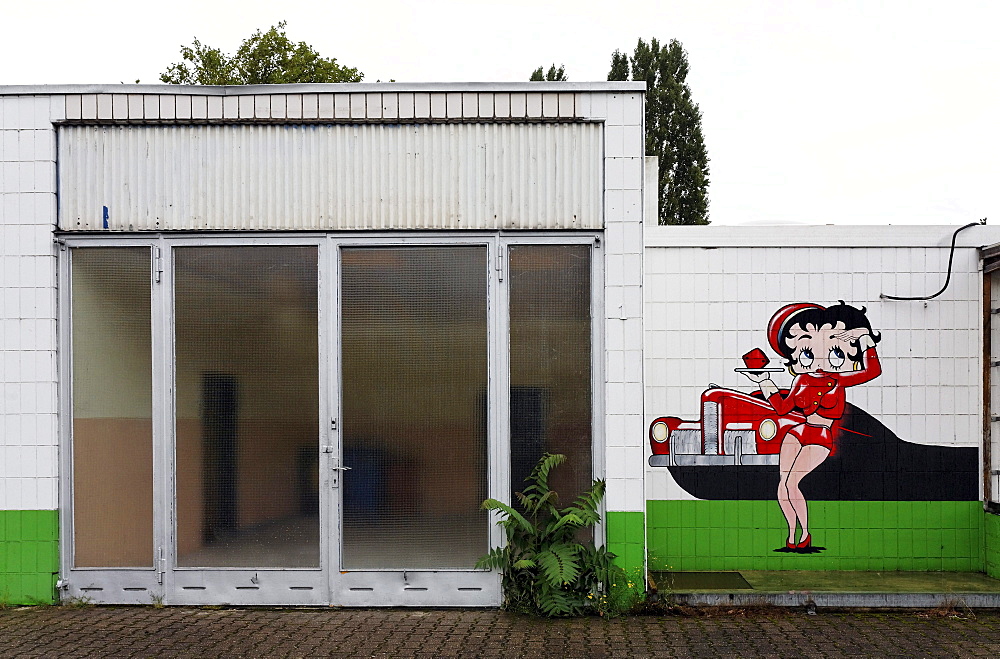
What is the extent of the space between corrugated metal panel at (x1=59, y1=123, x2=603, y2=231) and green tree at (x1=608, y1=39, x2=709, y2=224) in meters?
23.5

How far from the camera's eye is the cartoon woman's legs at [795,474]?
256 inches

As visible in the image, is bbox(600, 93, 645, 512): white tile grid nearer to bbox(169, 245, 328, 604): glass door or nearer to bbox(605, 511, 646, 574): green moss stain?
bbox(605, 511, 646, 574): green moss stain

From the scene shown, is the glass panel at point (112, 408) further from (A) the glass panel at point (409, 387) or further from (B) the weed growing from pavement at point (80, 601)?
(A) the glass panel at point (409, 387)

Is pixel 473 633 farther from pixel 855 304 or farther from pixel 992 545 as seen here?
→ pixel 992 545

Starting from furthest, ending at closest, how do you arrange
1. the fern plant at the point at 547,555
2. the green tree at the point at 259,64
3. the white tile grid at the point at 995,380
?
the green tree at the point at 259,64, the white tile grid at the point at 995,380, the fern plant at the point at 547,555

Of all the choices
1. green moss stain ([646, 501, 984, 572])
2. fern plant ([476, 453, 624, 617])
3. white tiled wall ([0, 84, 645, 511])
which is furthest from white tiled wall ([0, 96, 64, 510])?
green moss stain ([646, 501, 984, 572])

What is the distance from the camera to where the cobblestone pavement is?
489 cm

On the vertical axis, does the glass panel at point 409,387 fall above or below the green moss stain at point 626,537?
above

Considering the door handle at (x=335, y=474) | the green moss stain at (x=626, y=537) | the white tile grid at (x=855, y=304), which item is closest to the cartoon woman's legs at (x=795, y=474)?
the white tile grid at (x=855, y=304)

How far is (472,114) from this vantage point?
5.80m

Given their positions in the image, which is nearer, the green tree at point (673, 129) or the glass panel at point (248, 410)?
the glass panel at point (248, 410)

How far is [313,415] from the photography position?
580 centimetres

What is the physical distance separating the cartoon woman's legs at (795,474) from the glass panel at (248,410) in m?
3.83

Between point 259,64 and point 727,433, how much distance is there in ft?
59.1
